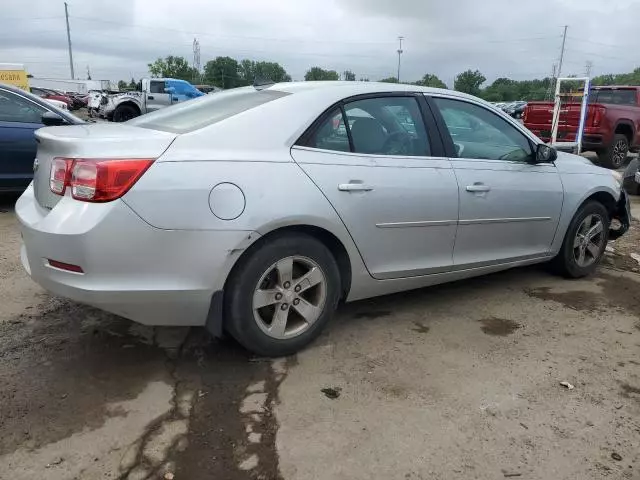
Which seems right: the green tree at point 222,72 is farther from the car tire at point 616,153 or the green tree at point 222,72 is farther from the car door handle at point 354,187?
the car door handle at point 354,187

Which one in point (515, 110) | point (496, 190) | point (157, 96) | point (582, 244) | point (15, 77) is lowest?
point (582, 244)

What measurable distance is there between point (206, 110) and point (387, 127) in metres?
1.12

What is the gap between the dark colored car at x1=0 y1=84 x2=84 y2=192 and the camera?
6.12 m

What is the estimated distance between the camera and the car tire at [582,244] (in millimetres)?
4488

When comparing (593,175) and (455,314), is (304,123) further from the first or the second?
(593,175)

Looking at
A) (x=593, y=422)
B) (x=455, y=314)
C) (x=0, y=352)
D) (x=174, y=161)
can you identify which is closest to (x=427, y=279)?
(x=455, y=314)

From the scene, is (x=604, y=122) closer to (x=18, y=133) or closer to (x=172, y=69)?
(x=18, y=133)

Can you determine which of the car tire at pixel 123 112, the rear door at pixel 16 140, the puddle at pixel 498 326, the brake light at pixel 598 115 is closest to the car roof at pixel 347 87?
the puddle at pixel 498 326

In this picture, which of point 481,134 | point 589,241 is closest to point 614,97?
point 589,241

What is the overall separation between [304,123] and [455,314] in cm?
175

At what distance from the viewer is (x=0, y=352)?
10.2 ft

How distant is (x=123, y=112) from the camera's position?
23156 mm

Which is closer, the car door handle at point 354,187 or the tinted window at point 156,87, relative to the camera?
the car door handle at point 354,187

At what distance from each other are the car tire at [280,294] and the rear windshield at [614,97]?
1158cm
